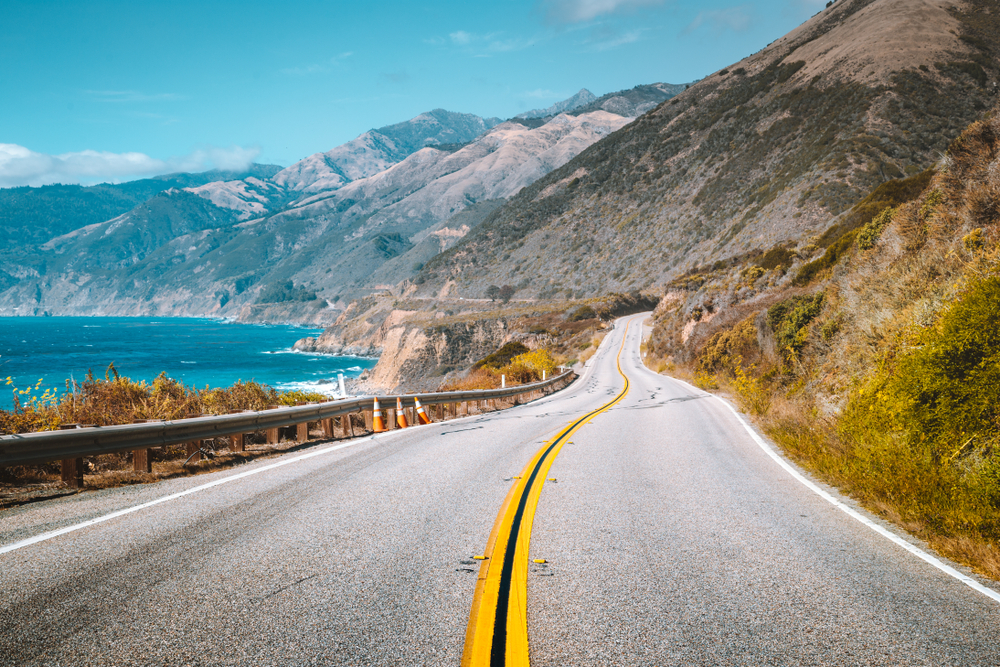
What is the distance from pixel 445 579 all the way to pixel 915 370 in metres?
6.23

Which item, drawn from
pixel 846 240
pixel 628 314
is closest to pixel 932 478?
pixel 846 240

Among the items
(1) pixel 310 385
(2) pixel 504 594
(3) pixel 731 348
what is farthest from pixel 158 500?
(1) pixel 310 385

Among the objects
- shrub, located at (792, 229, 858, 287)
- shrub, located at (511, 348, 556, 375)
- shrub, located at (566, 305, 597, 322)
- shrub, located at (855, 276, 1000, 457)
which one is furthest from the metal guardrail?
shrub, located at (566, 305, 597, 322)

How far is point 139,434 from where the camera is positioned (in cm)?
684

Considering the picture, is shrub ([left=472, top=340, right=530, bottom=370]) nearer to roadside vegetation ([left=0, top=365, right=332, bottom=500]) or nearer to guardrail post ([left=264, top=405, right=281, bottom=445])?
roadside vegetation ([left=0, top=365, right=332, bottom=500])

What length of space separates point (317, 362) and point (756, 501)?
113625mm

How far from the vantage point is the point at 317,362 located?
112000 mm

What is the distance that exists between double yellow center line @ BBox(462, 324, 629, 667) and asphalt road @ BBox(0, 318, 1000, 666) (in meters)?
0.09

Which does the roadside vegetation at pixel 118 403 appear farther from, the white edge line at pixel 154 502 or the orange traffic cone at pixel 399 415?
the orange traffic cone at pixel 399 415

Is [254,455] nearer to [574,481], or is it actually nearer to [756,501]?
[574,481]

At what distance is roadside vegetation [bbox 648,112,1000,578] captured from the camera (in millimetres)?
5379

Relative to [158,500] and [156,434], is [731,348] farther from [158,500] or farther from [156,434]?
[158,500]

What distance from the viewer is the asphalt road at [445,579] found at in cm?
300

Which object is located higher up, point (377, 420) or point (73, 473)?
point (73, 473)
